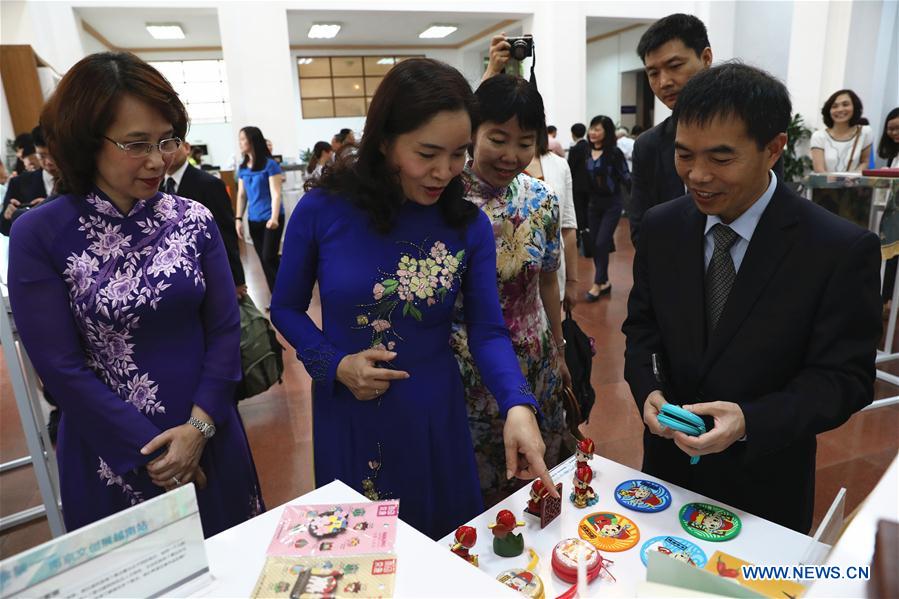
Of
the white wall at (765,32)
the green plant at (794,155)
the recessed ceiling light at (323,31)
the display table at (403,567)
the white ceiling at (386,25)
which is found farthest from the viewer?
the recessed ceiling light at (323,31)

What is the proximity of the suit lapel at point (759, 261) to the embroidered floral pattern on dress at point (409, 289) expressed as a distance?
56 cm

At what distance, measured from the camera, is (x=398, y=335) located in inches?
50.8

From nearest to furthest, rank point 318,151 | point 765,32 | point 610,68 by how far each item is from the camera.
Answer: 1. point 318,151
2. point 765,32
3. point 610,68

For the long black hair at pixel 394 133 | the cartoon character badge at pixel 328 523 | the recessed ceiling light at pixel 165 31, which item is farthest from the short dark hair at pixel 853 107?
the recessed ceiling light at pixel 165 31

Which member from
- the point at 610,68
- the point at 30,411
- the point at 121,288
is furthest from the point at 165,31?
the point at 121,288

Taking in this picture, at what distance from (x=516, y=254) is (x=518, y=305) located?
155mm

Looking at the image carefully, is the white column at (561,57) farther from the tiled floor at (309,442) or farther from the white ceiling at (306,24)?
the tiled floor at (309,442)

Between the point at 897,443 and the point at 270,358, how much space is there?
2.84m

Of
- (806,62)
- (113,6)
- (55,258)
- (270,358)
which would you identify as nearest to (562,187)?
(270,358)

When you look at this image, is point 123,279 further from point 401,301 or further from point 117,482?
point 401,301

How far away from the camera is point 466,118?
1192mm

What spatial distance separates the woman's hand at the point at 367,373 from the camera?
1.19 metres

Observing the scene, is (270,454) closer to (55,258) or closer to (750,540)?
(55,258)

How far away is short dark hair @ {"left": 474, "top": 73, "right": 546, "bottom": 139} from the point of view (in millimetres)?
1539
